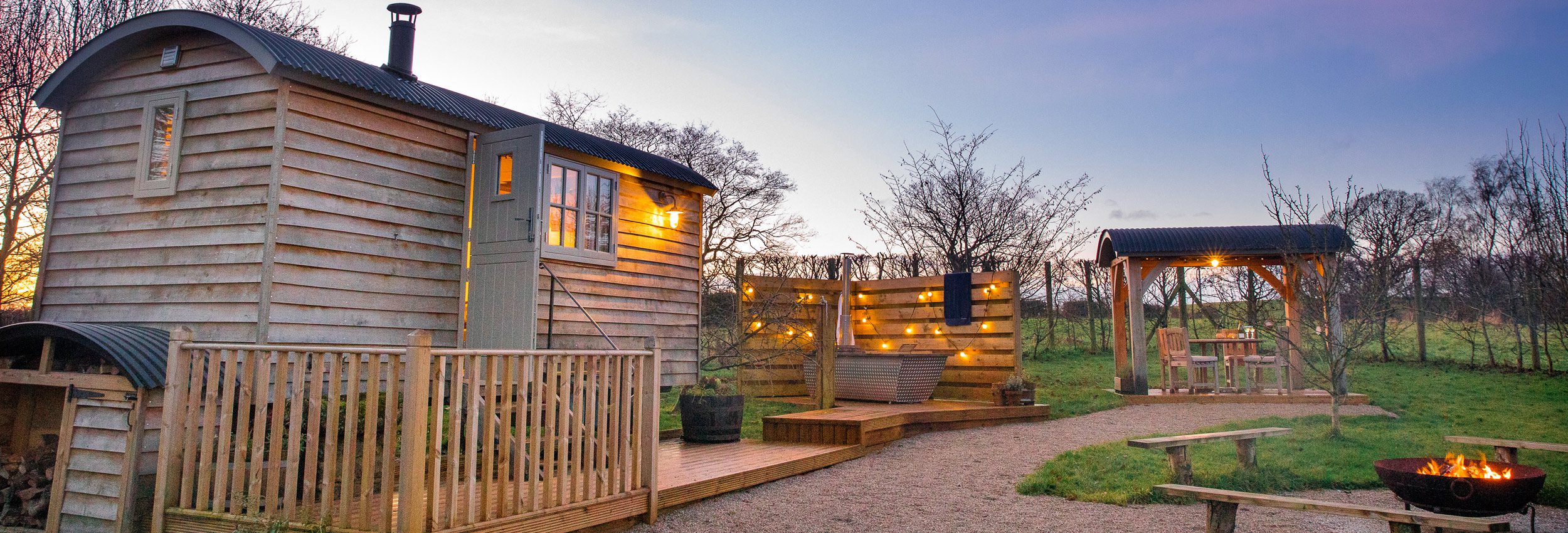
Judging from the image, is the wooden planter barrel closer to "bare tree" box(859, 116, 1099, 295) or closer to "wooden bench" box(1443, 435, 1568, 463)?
"wooden bench" box(1443, 435, 1568, 463)

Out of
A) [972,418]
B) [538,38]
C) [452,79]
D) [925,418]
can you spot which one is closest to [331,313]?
[925,418]

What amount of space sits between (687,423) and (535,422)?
362 cm

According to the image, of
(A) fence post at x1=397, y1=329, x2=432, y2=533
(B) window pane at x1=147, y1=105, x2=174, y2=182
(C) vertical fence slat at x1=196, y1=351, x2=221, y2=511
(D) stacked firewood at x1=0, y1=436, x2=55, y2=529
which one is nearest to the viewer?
(A) fence post at x1=397, y1=329, x2=432, y2=533

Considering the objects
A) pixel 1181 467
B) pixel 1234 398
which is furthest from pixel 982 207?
pixel 1181 467

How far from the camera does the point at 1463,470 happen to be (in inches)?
156

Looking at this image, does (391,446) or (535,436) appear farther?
(535,436)

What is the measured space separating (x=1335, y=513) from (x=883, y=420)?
4887 millimetres

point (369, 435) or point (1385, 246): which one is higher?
point (1385, 246)

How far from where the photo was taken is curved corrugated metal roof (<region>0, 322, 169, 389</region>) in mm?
4594

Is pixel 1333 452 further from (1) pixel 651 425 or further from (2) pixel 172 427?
(2) pixel 172 427

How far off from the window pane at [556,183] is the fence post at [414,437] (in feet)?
12.8

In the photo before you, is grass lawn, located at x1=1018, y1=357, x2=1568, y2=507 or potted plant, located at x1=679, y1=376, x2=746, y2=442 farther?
potted plant, located at x1=679, y1=376, x2=746, y2=442

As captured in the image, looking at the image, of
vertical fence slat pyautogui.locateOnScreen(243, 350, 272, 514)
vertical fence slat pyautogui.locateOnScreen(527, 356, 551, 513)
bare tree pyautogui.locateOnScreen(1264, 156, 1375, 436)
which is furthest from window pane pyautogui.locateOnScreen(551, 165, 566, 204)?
bare tree pyautogui.locateOnScreen(1264, 156, 1375, 436)

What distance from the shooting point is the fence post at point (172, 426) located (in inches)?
161
